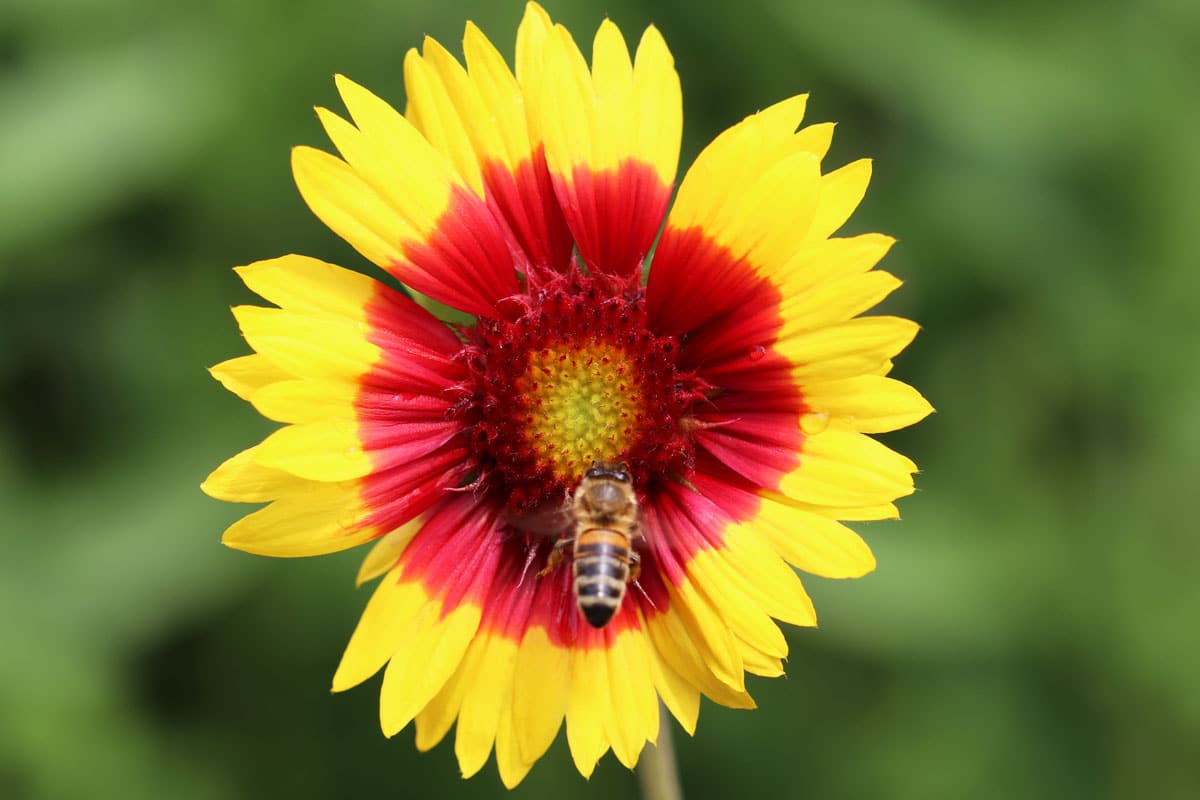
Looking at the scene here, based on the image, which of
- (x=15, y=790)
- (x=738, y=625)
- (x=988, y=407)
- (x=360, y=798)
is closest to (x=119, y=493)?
(x=15, y=790)

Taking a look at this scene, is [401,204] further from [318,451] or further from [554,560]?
[554,560]

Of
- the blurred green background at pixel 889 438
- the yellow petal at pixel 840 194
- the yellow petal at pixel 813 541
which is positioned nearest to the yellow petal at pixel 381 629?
the yellow petal at pixel 813 541

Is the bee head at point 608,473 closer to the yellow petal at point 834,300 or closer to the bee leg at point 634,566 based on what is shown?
the bee leg at point 634,566

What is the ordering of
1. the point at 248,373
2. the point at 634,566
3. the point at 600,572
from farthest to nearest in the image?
the point at 634,566
the point at 248,373
the point at 600,572

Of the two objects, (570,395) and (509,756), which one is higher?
(570,395)

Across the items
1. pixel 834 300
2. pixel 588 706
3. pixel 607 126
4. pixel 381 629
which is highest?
pixel 607 126

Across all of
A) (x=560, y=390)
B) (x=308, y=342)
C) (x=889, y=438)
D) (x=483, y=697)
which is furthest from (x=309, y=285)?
(x=889, y=438)

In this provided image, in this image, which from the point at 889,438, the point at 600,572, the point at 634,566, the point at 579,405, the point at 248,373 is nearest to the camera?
the point at 600,572
